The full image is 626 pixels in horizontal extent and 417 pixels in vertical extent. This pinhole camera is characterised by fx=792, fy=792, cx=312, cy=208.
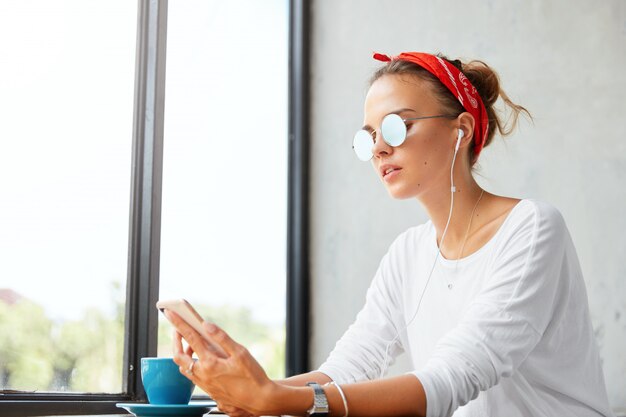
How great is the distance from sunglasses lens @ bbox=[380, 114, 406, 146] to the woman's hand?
665 millimetres

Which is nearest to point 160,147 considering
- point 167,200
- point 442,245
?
point 167,200

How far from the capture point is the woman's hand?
113cm

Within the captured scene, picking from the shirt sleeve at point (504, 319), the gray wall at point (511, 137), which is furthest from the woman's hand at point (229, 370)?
the gray wall at point (511, 137)

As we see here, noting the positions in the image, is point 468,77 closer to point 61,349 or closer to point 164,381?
point 164,381

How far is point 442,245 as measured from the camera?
1.75 m

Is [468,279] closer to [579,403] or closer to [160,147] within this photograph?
[579,403]

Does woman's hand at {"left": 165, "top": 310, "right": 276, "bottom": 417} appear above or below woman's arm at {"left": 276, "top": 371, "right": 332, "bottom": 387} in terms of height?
above

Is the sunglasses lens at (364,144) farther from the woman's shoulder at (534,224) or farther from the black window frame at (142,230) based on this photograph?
the black window frame at (142,230)

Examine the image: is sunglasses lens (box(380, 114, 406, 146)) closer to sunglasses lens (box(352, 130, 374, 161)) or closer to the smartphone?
sunglasses lens (box(352, 130, 374, 161))

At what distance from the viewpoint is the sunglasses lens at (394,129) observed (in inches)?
64.7

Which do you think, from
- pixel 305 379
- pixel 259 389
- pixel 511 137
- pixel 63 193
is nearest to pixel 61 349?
pixel 63 193

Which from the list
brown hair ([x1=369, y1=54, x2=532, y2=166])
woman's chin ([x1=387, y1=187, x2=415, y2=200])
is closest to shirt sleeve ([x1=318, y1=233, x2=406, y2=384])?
woman's chin ([x1=387, y1=187, x2=415, y2=200])

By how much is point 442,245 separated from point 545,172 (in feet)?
2.67

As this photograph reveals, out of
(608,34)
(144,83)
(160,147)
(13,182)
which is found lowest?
(13,182)
